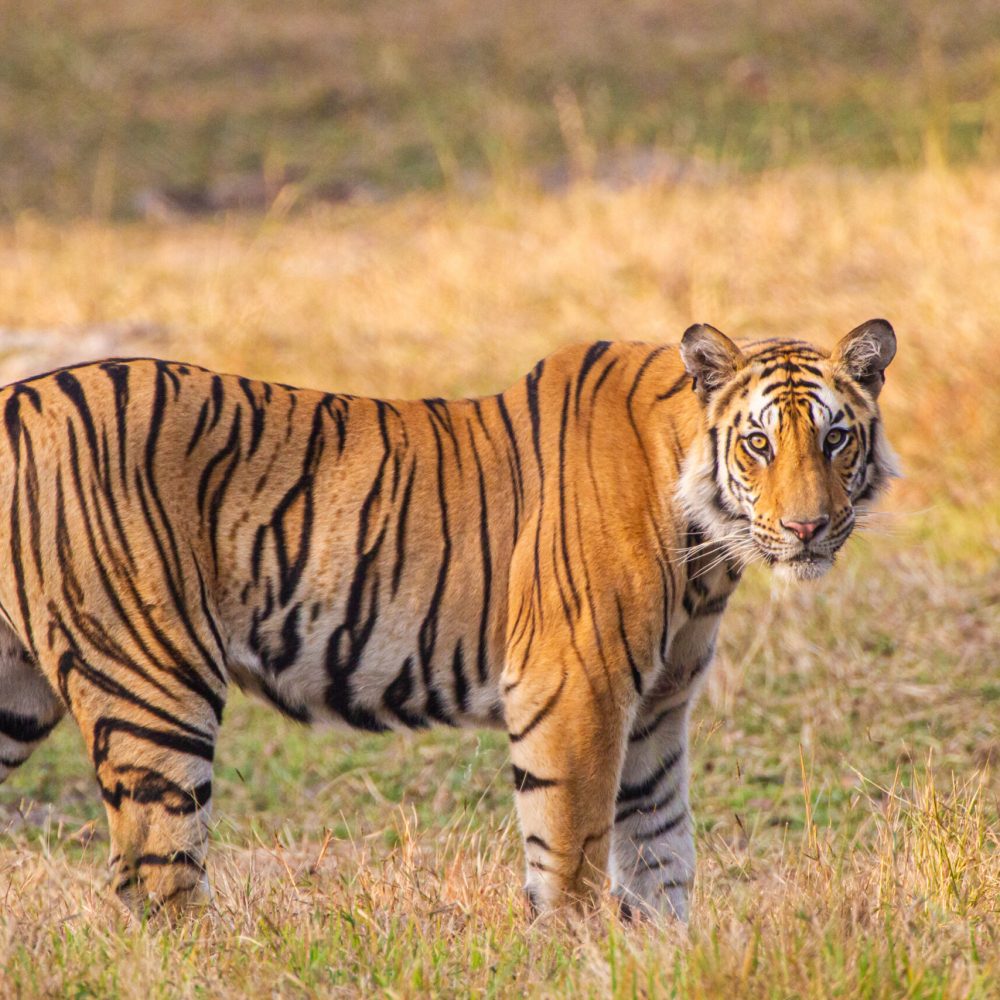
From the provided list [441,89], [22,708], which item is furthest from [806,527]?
[441,89]

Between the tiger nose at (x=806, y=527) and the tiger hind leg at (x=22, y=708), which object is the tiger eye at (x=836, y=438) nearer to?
the tiger nose at (x=806, y=527)

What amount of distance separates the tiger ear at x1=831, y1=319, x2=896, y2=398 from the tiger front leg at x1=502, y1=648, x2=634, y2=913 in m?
0.78

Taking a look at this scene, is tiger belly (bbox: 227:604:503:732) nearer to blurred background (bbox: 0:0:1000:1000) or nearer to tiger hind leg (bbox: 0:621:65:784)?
blurred background (bbox: 0:0:1000:1000)

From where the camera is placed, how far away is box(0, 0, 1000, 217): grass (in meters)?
13.4

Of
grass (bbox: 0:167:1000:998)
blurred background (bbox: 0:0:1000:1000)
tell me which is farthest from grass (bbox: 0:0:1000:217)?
grass (bbox: 0:167:1000:998)

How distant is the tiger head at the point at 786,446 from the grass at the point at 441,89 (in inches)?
321

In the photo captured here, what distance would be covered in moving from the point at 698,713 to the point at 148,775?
7.92ft

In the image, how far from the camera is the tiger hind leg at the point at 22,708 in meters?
3.29

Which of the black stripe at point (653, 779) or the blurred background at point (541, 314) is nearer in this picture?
the blurred background at point (541, 314)

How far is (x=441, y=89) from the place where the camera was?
1573cm

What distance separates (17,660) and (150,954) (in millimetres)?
902

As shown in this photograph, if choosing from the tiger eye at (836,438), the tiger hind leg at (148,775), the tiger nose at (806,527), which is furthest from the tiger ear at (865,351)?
the tiger hind leg at (148,775)

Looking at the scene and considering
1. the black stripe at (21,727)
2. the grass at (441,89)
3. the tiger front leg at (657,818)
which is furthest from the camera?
the grass at (441,89)

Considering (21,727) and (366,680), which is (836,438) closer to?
(366,680)
